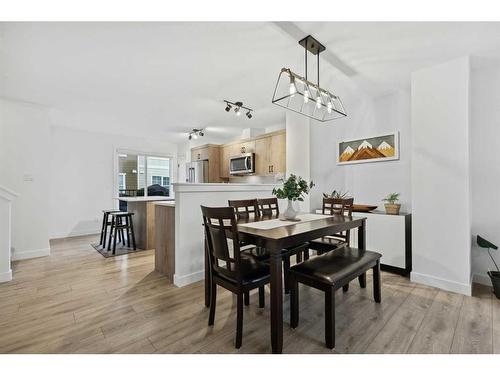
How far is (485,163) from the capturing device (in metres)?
2.71

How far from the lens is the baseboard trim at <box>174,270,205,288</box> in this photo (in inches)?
106

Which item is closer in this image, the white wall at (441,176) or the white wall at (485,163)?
the white wall at (441,176)

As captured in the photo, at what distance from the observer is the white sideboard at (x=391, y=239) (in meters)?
2.95

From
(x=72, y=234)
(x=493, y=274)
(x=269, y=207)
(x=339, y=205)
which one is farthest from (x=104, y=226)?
(x=493, y=274)

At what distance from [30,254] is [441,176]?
579 cm

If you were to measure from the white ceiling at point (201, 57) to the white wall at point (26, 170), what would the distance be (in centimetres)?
33

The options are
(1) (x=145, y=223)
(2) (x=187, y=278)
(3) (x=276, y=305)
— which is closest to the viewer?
(3) (x=276, y=305)

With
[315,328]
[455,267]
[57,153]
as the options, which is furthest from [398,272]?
[57,153]

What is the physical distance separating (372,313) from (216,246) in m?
1.49

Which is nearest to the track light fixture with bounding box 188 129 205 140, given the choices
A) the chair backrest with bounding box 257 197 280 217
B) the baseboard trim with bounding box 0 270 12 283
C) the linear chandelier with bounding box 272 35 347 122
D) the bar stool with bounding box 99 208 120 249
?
the linear chandelier with bounding box 272 35 347 122

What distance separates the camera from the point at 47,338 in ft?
5.75

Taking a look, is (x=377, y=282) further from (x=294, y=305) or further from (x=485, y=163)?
(x=485, y=163)

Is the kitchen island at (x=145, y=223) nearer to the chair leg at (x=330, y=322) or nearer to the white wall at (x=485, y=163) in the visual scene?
the chair leg at (x=330, y=322)

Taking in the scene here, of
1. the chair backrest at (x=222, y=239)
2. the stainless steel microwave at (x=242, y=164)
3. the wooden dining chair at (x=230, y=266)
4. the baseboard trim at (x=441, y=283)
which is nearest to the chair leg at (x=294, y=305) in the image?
the wooden dining chair at (x=230, y=266)
